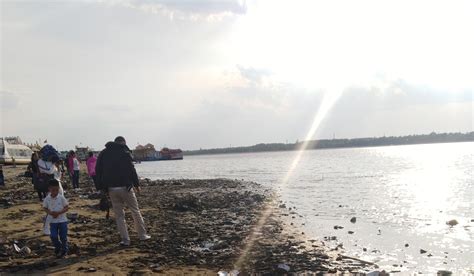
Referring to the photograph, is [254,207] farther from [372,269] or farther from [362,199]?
[372,269]

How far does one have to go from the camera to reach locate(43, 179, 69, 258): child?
844 centimetres

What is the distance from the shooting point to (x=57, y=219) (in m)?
8.47

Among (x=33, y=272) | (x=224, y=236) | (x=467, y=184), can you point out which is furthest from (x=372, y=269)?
(x=467, y=184)

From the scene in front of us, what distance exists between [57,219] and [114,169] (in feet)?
5.15

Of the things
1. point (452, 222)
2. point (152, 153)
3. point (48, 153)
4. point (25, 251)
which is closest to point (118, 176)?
point (25, 251)

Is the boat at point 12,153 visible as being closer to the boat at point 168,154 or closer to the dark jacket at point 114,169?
the dark jacket at point 114,169

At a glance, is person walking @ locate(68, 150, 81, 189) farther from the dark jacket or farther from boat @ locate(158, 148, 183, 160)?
boat @ locate(158, 148, 183, 160)

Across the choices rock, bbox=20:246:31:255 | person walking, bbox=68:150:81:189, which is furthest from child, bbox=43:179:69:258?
person walking, bbox=68:150:81:189

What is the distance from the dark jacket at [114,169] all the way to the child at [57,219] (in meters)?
1.04

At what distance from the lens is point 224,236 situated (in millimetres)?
11977

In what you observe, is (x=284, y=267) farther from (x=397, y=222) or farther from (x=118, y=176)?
(x=397, y=222)

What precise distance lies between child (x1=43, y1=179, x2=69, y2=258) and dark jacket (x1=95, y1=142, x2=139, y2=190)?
1041mm

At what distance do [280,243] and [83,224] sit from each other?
5766 millimetres

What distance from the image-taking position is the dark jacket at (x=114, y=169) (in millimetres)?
9312
